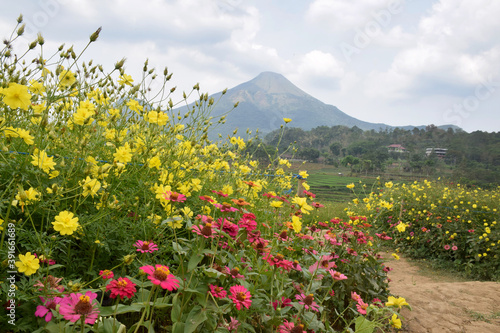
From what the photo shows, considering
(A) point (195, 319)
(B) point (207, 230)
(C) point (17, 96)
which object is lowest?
(A) point (195, 319)

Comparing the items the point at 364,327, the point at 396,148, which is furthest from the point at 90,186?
the point at 396,148

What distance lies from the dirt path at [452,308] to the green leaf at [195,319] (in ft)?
6.38

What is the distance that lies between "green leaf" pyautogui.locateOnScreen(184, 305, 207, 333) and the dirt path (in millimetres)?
1945

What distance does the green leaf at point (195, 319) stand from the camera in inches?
38.2

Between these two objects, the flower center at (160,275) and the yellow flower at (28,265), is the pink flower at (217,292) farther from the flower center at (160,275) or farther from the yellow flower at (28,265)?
the yellow flower at (28,265)

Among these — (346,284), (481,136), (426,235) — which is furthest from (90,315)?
(481,136)

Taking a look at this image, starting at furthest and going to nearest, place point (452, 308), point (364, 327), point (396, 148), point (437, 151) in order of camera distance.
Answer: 1. point (396, 148)
2. point (437, 151)
3. point (452, 308)
4. point (364, 327)

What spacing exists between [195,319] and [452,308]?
2903mm

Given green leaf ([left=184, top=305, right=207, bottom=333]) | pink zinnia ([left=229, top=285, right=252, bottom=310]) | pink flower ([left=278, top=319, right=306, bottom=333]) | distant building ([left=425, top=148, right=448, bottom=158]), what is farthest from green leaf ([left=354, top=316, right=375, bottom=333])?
distant building ([left=425, top=148, right=448, bottom=158])

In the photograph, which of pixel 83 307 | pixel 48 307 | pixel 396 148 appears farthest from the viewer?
pixel 396 148

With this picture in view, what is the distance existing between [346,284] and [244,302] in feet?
4.82

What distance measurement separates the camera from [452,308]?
292 centimetres

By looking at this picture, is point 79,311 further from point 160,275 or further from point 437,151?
point 437,151

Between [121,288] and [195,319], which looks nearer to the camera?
[121,288]
